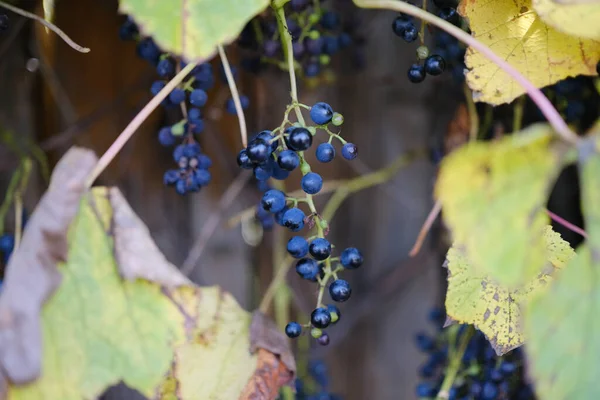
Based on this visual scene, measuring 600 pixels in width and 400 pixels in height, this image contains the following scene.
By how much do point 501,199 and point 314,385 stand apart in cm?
84

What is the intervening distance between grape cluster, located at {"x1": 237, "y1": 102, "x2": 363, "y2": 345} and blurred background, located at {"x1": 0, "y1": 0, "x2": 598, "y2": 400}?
43 cm

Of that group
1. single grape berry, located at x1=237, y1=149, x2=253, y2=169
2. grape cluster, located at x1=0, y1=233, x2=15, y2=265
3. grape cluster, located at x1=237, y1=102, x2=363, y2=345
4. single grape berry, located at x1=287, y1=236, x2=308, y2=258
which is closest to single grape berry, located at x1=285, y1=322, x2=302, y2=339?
grape cluster, located at x1=237, y1=102, x2=363, y2=345

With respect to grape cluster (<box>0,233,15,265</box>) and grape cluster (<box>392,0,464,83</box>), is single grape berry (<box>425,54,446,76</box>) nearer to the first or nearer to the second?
grape cluster (<box>392,0,464,83</box>)

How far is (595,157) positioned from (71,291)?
51 centimetres

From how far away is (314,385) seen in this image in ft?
4.14

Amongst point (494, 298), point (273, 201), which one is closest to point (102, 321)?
point (273, 201)

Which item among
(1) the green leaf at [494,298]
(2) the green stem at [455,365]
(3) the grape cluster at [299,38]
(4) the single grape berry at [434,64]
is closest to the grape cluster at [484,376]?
(2) the green stem at [455,365]

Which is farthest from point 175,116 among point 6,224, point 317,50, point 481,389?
point 481,389

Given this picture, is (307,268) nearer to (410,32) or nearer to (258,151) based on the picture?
(258,151)

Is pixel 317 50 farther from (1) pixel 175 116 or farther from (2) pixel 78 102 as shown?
(2) pixel 78 102

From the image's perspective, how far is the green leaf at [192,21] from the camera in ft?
1.90

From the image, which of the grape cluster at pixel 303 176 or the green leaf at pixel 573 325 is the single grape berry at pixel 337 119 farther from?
the green leaf at pixel 573 325

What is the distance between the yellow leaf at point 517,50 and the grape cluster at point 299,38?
276 mm

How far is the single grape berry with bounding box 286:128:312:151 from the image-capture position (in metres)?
0.67
